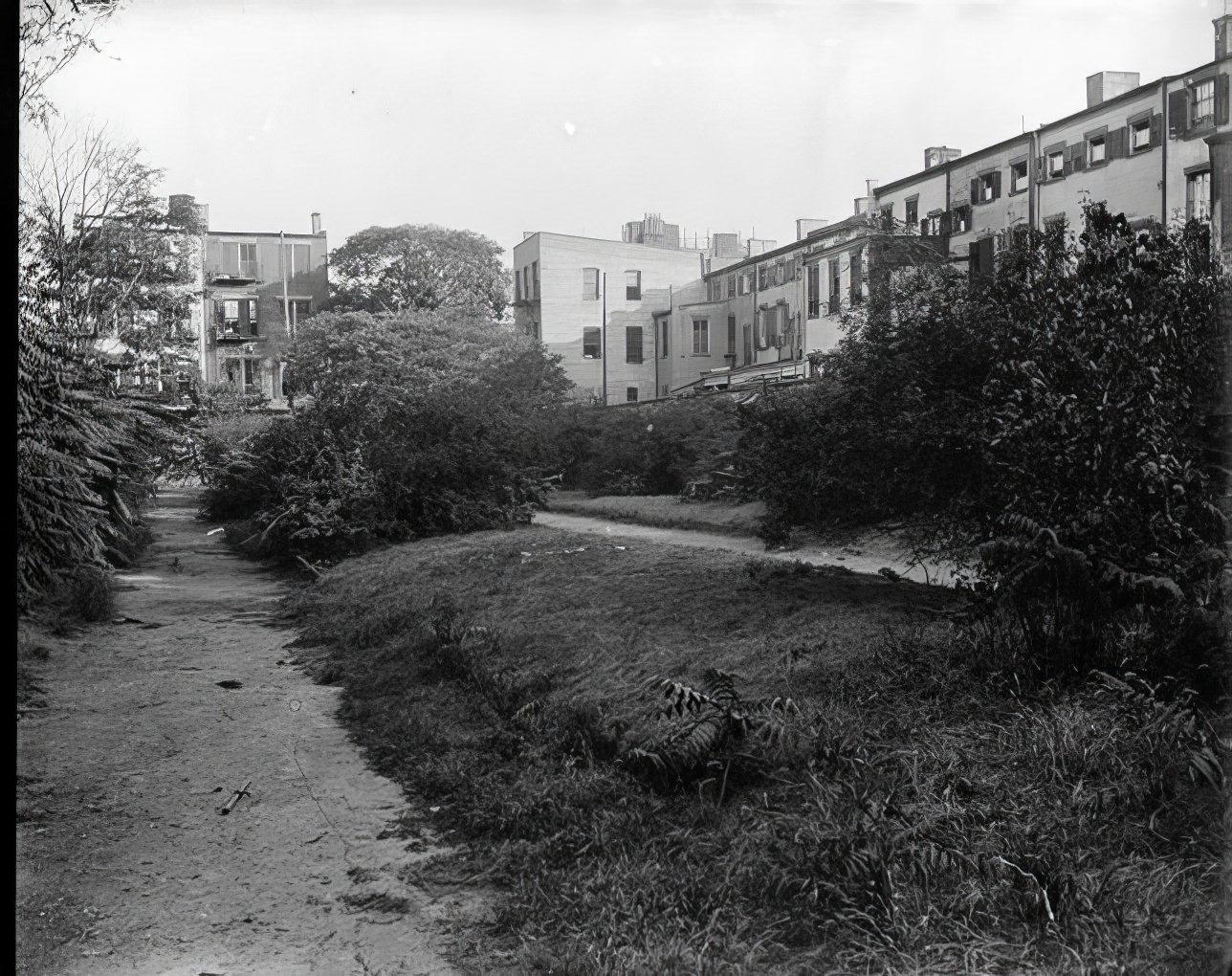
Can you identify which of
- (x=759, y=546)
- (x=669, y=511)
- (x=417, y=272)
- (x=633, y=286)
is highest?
(x=417, y=272)

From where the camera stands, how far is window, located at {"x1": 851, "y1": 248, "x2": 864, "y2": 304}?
704 cm

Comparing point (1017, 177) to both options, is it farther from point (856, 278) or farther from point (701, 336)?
point (856, 278)

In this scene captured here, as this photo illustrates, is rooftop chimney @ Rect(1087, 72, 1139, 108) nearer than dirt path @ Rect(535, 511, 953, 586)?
Yes

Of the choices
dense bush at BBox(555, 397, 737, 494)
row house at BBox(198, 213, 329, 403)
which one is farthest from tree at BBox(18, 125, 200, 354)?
dense bush at BBox(555, 397, 737, 494)

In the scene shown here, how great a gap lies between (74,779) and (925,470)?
4404mm

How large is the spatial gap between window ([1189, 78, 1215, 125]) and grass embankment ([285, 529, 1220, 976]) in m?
1.96

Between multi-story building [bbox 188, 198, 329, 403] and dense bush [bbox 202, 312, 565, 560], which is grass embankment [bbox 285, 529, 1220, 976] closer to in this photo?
multi-story building [bbox 188, 198, 329, 403]

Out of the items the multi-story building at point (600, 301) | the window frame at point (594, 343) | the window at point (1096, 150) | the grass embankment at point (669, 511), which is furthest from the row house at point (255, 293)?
the grass embankment at point (669, 511)

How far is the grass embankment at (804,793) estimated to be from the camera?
3035 mm

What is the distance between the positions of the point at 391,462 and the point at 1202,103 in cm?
869

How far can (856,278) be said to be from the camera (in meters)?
7.33

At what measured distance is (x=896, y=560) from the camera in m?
7.59

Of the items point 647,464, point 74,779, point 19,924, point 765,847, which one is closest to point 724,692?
point 765,847

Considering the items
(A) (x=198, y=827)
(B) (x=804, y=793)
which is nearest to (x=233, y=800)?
(A) (x=198, y=827)
